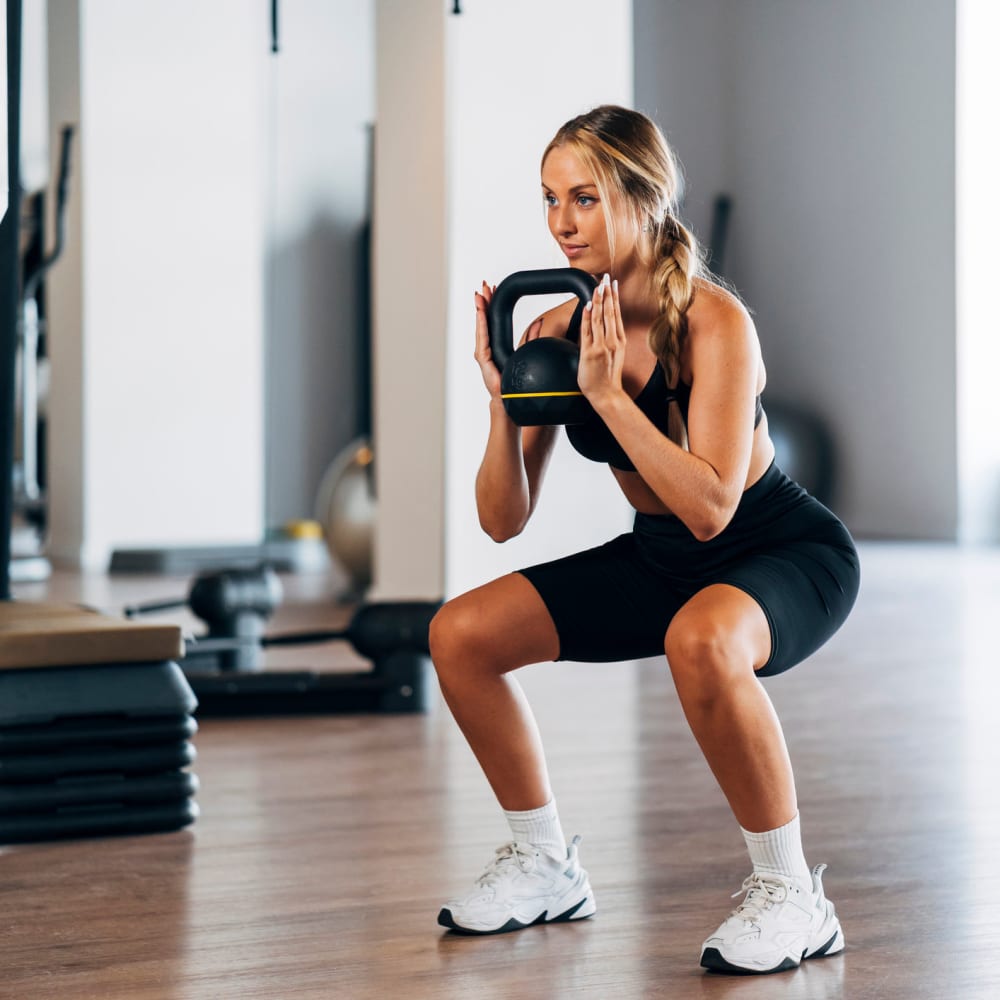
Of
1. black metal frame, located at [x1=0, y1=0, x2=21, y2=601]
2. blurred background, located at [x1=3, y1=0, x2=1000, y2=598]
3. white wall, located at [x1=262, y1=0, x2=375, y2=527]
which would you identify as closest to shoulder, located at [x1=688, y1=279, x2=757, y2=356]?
black metal frame, located at [x1=0, y1=0, x2=21, y2=601]

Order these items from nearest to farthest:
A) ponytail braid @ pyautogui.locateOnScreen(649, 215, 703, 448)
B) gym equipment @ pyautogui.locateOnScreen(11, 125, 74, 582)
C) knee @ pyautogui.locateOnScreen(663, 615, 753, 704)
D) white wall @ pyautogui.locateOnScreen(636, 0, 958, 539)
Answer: knee @ pyautogui.locateOnScreen(663, 615, 753, 704), ponytail braid @ pyautogui.locateOnScreen(649, 215, 703, 448), gym equipment @ pyautogui.locateOnScreen(11, 125, 74, 582), white wall @ pyautogui.locateOnScreen(636, 0, 958, 539)

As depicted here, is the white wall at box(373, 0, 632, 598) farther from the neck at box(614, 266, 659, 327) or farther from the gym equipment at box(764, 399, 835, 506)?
the gym equipment at box(764, 399, 835, 506)

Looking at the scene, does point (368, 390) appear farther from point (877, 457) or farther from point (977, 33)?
point (977, 33)

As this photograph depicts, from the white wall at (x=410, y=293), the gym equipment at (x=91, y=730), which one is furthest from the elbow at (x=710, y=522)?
the white wall at (x=410, y=293)

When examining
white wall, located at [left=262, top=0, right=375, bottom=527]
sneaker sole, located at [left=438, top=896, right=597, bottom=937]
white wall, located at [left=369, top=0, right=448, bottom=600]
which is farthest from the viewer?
white wall, located at [left=262, top=0, right=375, bottom=527]

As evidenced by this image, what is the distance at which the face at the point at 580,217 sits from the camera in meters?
1.58

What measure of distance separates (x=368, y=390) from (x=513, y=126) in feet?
13.0

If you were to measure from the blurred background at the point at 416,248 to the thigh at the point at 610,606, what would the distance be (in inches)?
64.9

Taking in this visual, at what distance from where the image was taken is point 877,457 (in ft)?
27.5

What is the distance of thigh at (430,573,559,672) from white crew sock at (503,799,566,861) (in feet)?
0.57

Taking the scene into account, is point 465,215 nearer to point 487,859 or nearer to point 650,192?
point 487,859

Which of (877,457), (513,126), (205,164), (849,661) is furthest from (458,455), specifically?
(877,457)

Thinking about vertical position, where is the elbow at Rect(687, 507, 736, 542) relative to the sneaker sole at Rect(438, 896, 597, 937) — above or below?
above

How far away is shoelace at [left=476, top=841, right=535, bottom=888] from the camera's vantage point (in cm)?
172
